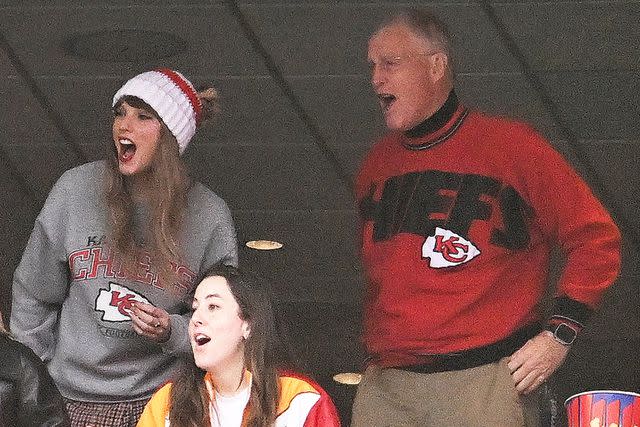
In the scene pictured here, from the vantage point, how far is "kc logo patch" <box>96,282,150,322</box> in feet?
15.6

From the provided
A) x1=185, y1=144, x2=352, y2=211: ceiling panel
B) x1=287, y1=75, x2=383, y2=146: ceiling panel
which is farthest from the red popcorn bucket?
x1=185, y1=144, x2=352, y2=211: ceiling panel

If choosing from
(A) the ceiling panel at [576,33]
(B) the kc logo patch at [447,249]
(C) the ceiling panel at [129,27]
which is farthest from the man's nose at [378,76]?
(C) the ceiling panel at [129,27]

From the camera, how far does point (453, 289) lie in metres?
4.52

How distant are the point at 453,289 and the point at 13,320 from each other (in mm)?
1327

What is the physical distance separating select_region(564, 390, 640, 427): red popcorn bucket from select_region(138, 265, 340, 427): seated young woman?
663 millimetres

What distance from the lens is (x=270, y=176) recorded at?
8375 millimetres

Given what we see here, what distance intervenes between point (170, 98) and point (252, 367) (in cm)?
101

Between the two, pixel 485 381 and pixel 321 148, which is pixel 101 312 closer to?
pixel 485 381

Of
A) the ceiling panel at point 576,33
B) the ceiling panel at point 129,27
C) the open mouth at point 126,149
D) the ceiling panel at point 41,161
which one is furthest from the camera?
the ceiling panel at point 41,161

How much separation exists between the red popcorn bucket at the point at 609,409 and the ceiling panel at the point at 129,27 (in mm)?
2709

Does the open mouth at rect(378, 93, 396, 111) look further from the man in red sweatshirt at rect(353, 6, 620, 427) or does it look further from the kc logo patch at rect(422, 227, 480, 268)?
the kc logo patch at rect(422, 227, 480, 268)

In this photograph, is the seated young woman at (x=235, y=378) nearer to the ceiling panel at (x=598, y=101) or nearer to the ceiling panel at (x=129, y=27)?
the ceiling panel at (x=129, y=27)

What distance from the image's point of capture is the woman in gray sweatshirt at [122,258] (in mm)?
4727

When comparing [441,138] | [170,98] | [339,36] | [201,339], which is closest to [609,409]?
[441,138]
